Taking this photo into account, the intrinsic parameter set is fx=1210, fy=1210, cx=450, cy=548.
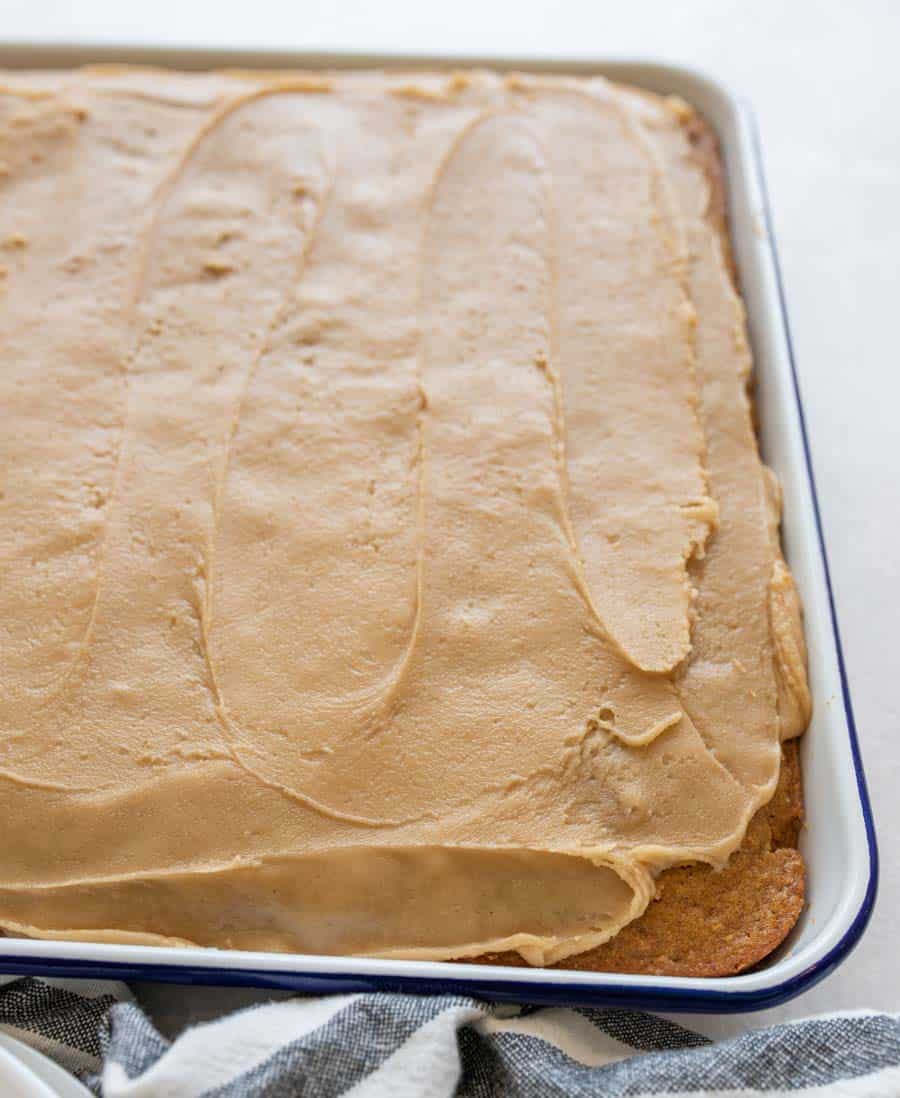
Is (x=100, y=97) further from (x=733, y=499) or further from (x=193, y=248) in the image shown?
(x=733, y=499)

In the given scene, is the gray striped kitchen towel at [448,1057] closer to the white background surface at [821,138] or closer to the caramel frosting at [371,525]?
the caramel frosting at [371,525]

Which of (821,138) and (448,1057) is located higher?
(821,138)

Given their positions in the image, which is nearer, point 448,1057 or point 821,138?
point 448,1057

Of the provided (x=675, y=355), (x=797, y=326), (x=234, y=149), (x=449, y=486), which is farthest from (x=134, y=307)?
(x=797, y=326)

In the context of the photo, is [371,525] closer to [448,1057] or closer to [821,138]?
[448,1057]

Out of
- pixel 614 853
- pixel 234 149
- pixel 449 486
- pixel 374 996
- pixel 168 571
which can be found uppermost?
pixel 234 149

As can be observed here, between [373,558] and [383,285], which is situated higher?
[383,285]

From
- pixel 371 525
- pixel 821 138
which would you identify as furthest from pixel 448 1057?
pixel 821 138
